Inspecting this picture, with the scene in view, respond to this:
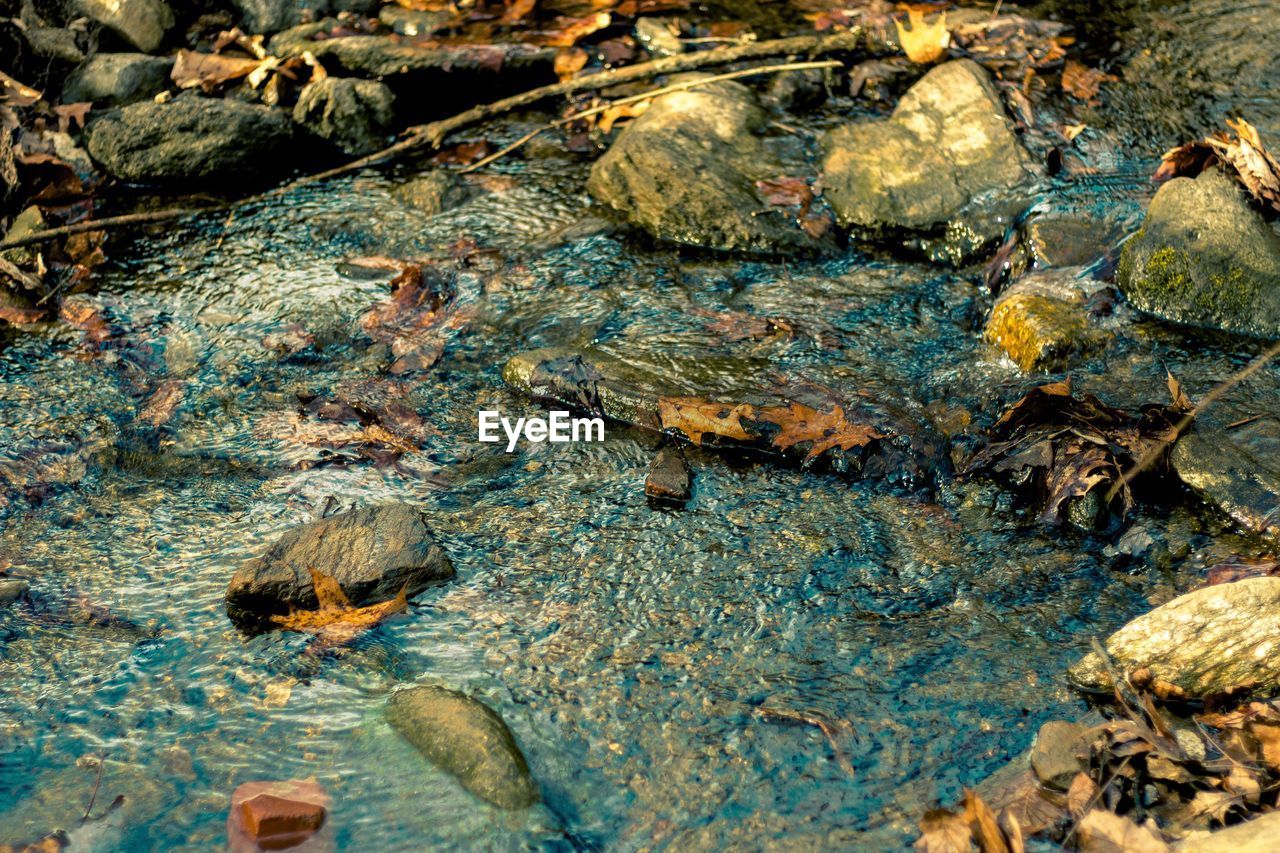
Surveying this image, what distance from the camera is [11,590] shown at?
3.12 meters

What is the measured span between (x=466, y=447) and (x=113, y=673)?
1.36 m

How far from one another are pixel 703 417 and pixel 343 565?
1.36 metres

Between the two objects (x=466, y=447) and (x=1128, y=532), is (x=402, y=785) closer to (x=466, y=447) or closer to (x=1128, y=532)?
(x=466, y=447)

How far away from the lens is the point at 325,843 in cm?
238

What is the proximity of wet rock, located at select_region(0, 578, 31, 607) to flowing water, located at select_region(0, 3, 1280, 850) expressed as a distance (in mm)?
84

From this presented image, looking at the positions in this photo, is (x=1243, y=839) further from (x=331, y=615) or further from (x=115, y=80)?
(x=115, y=80)

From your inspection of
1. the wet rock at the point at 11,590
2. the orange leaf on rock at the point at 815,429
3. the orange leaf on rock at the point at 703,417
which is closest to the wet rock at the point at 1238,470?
the orange leaf on rock at the point at 815,429

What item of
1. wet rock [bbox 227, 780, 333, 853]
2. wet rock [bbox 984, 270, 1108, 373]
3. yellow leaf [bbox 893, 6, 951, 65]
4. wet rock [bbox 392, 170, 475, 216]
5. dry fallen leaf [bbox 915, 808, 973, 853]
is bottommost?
dry fallen leaf [bbox 915, 808, 973, 853]

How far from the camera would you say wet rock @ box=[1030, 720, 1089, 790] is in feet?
7.94

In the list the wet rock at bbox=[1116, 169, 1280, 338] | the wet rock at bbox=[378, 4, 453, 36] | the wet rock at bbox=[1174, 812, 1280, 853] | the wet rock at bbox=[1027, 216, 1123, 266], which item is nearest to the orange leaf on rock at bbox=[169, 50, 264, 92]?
the wet rock at bbox=[378, 4, 453, 36]

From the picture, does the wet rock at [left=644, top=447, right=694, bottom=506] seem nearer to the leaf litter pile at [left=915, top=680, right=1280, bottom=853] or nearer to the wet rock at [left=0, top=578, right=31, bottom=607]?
the leaf litter pile at [left=915, top=680, right=1280, bottom=853]

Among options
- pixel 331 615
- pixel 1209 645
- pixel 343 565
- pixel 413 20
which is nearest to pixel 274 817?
pixel 331 615

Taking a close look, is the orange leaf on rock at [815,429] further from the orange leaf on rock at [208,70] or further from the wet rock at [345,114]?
the orange leaf on rock at [208,70]

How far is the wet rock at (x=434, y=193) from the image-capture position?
5.36 metres
